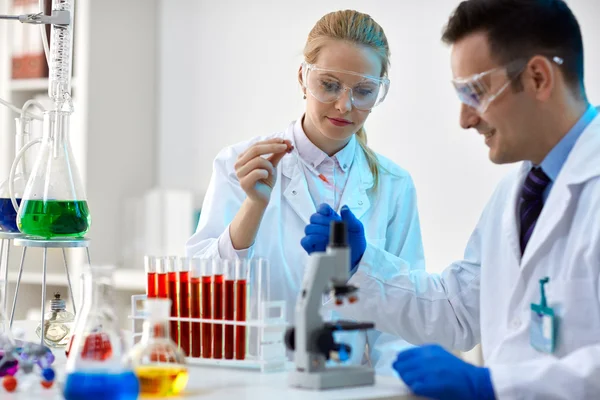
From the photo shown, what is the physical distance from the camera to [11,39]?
429 centimetres

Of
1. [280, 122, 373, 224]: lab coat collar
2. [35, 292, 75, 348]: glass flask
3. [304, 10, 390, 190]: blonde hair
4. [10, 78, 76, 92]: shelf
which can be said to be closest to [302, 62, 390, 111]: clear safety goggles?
[304, 10, 390, 190]: blonde hair

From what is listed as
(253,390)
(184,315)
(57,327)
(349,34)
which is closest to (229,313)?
(184,315)

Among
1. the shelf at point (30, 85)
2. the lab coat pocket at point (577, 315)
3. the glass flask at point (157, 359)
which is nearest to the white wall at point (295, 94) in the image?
the shelf at point (30, 85)

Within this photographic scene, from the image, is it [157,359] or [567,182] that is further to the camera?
[567,182]

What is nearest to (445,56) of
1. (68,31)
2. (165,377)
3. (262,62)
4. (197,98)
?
(262,62)

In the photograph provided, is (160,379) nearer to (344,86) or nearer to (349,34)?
(344,86)

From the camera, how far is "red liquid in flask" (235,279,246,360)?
1.54 m

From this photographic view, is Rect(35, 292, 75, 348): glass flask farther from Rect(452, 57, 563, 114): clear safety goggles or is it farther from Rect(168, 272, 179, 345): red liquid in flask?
Rect(452, 57, 563, 114): clear safety goggles

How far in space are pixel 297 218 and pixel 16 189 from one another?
75cm

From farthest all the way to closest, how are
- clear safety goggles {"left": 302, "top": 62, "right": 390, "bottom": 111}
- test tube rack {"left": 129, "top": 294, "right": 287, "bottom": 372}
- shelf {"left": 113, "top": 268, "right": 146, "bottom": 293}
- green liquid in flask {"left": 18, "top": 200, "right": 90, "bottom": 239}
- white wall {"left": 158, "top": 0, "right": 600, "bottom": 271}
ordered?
shelf {"left": 113, "top": 268, "right": 146, "bottom": 293}
white wall {"left": 158, "top": 0, "right": 600, "bottom": 271}
clear safety goggles {"left": 302, "top": 62, "right": 390, "bottom": 111}
green liquid in flask {"left": 18, "top": 200, "right": 90, "bottom": 239}
test tube rack {"left": 129, "top": 294, "right": 287, "bottom": 372}

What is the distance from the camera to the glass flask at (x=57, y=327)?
188 cm

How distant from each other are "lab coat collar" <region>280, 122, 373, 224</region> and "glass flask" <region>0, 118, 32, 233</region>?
→ 697 millimetres

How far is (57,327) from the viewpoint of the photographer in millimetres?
1893

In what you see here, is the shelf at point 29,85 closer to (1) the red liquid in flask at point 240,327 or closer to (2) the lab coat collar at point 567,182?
(1) the red liquid in flask at point 240,327
